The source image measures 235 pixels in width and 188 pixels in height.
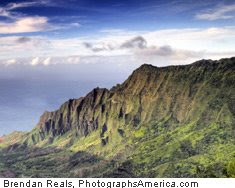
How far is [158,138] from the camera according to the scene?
124688 millimetres

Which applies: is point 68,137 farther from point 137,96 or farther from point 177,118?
point 177,118

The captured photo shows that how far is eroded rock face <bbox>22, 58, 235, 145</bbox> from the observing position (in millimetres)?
128375

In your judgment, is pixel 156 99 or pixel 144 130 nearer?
pixel 144 130

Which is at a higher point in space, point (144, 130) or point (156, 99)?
point (156, 99)

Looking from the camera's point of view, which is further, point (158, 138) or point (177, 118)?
point (177, 118)

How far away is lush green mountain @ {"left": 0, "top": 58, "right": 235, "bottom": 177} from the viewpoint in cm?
10619

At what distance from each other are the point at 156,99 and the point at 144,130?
1438 cm

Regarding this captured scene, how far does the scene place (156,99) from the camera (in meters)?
146

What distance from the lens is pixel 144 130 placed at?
13638 cm

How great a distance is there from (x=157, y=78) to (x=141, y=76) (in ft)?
25.6

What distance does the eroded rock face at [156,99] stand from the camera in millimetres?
128375

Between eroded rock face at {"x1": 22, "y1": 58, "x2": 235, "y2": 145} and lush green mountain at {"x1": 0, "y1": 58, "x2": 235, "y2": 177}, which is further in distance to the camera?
eroded rock face at {"x1": 22, "y1": 58, "x2": 235, "y2": 145}

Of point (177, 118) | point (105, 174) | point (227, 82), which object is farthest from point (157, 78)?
point (105, 174)

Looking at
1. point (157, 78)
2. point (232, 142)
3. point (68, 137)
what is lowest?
point (68, 137)
